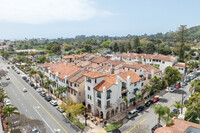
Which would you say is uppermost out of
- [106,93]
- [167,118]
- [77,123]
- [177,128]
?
[106,93]

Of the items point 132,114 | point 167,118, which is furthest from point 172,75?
point 167,118

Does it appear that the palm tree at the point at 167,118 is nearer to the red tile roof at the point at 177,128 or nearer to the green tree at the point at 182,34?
the red tile roof at the point at 177,128

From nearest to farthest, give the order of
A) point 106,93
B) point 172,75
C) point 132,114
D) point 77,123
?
point 77,123 < point 106,93 < point 132,114 < point 172,75

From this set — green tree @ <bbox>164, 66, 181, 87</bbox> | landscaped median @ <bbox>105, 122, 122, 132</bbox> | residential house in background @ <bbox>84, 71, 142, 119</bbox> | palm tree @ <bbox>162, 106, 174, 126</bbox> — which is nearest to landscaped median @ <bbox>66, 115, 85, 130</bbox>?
residential house in background @ <bbox>84, 71, 142, 119</bbox>

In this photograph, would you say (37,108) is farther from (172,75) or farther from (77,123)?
(172,75)

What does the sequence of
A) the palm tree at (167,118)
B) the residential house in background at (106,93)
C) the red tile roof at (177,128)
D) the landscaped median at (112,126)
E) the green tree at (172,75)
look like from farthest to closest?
1. the green tree at (172,75)
2. the residential house in background at (106,93)
3. the landscaped median at (112,126)
4. the palm tree at (167,118)
5. the red tile roof at (177,128)

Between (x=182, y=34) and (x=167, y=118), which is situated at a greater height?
(x=182, y=34)

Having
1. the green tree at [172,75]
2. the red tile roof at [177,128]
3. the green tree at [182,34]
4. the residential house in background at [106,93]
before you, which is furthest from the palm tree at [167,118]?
the green tree at [182,34]

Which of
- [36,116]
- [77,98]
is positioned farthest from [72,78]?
[36,116]

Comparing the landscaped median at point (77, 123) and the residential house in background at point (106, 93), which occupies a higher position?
the residential house in background at point (106, 93)
